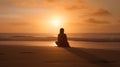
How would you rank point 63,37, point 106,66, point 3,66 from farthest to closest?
point 63,37
point 106,66
point 3,66

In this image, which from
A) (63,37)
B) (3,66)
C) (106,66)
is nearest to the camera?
(3,66)

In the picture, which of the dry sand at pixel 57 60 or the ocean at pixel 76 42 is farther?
the ocean at pixel 76 42

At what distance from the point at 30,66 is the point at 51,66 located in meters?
0.57

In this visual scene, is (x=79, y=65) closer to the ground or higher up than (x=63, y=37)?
closer to the ground

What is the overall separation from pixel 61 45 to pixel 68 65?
8.80 meters

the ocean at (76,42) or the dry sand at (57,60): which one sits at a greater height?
the ocean at (76,42)

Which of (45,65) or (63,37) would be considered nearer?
(45,65)

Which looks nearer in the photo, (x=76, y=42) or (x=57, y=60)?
(x=57, y=60)

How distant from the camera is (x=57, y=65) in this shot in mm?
9031

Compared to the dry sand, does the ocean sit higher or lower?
higher

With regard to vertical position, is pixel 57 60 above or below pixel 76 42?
below

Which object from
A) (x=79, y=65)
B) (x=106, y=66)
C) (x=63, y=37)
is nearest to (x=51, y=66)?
(x=79, y=65)

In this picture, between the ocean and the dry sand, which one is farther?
the ocean

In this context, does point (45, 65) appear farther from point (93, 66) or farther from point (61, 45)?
point (61, 45)
